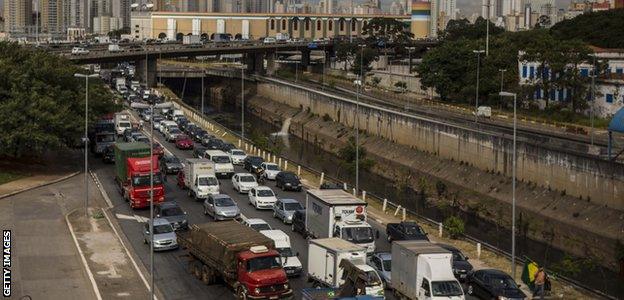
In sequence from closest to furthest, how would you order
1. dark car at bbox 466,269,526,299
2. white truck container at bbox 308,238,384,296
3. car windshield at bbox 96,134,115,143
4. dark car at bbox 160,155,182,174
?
white truck container at bbox 308,238,384,296 → dark car at bbox 466,269,526,299 → dark car at bbox 160,155,182,174 → car windshield at bbox 96,134,115,143

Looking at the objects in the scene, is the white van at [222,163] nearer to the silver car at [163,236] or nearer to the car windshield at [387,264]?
the silver car at [163,236]

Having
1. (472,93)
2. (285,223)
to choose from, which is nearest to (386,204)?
(285,223)

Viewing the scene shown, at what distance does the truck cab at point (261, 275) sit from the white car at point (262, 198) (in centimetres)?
1592

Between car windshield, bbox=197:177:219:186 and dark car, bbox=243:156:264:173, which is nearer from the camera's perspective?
car windshield, bbox=197:177:219:186

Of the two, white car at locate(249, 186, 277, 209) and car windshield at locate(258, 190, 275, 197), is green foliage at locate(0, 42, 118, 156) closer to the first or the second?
white car at locate(249, 186, 277, 209)

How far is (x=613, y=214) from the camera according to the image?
47.0 metres

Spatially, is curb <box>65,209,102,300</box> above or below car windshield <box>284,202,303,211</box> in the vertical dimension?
below

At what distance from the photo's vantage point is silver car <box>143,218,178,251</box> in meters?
36.4

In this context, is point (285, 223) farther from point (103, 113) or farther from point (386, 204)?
point (103, 113)

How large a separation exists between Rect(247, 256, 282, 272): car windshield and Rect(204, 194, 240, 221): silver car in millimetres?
12738

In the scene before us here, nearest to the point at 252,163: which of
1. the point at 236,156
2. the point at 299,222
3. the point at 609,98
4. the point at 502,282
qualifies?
the point at 236,156

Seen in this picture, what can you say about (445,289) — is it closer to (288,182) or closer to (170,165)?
(288,182)

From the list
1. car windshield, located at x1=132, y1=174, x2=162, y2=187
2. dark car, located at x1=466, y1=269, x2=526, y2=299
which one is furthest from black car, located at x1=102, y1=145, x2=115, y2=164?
dark car, located at x1=466, y1=269, x2=526, y2=299

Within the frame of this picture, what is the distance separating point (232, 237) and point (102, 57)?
8687cm
